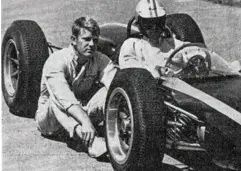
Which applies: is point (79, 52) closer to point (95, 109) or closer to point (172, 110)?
point (95, 109)

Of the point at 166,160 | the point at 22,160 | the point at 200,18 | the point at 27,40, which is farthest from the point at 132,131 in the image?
the point at 200,18

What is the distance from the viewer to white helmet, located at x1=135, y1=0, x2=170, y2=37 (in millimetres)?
6875

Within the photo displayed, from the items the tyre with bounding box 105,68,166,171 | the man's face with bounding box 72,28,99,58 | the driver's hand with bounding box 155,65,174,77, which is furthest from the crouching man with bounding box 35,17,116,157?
the driver's hand with bounding box 155,65,174,77

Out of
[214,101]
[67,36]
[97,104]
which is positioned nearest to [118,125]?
[97,104]

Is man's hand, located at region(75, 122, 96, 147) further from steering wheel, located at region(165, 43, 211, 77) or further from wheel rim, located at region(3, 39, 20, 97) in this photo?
wheel rim, located at region(3, 39, 20, 97)

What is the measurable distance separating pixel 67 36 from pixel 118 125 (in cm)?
566

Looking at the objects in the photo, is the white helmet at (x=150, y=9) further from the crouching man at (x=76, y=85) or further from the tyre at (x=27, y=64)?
the tyre at (x=27, y=64)

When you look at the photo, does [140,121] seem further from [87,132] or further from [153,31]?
[153,31]

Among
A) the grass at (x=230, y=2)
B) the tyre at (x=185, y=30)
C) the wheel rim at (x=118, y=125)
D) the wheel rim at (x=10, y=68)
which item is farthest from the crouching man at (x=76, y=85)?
the grass at (x=230, y=2)

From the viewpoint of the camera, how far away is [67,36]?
11.8 metres

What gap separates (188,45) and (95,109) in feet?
3.98

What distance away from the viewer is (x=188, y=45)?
6484 mm

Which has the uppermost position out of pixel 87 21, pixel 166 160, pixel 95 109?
pixel 87 21

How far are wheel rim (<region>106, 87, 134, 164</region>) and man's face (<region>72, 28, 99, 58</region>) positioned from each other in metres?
0.77
